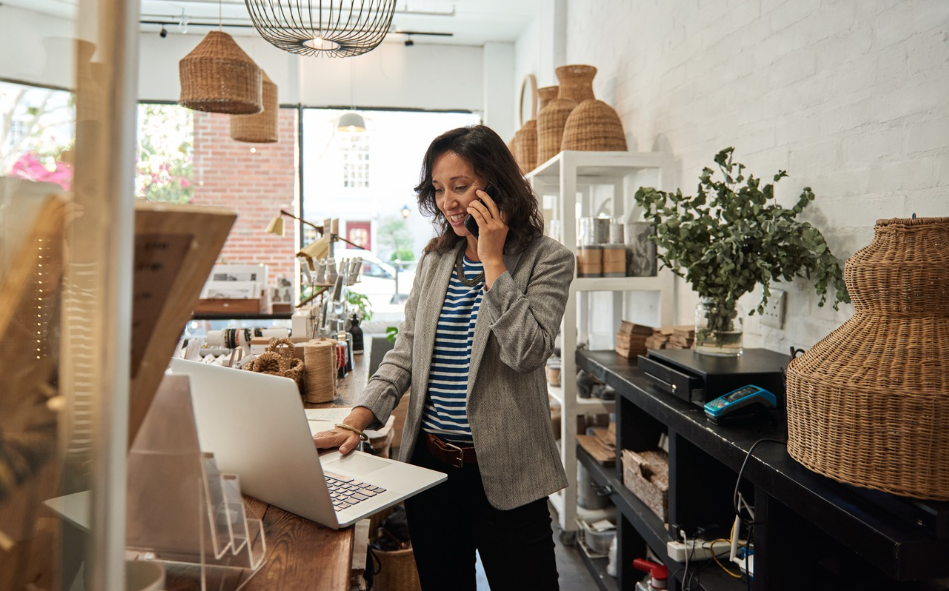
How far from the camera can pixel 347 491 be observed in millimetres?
1121

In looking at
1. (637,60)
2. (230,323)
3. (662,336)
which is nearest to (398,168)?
(230,323)

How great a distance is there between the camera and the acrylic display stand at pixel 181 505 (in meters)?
0.45

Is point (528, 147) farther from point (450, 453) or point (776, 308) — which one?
point (450, 453)

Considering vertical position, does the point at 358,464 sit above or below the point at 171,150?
below

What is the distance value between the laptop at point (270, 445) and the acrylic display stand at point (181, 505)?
15 centimetres

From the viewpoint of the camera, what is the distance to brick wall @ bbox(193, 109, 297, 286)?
6.21 m

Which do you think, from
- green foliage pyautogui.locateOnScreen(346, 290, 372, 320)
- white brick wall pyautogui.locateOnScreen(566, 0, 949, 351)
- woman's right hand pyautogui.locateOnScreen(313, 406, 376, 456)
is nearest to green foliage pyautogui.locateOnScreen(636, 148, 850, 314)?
white brick wall pyautogui.locateOnScreen(566, 0, 949, 351)

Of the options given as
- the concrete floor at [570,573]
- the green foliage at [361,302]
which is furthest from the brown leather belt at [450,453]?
the green foliage at [361,302]

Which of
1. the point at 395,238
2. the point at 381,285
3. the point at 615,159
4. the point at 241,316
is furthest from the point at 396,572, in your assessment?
the point at 395,238

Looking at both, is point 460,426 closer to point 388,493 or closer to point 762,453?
point 388,493

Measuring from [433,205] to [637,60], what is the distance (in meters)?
1.88

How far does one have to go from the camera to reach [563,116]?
3.36 meters

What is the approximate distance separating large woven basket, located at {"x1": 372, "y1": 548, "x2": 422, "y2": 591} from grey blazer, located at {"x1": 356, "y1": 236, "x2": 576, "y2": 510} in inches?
34.2

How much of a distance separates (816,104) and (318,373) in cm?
160
